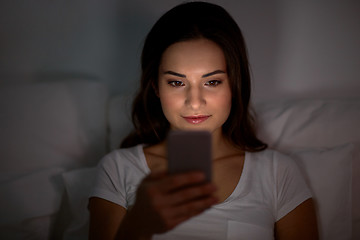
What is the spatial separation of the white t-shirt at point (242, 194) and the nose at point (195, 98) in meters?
0.29

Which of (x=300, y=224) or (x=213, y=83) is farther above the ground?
(x=213, y=83)

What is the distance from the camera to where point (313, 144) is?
1254mm

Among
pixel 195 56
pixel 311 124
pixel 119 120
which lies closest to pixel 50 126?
pixel 119 120

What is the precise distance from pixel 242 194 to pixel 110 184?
431 millimetres

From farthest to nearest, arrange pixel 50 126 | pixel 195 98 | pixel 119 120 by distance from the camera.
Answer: pixel 119 120
pixel 50 126
pixel 195 98

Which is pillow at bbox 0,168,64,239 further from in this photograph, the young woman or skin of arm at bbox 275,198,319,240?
skin of arm at bbox 275,198,319,240

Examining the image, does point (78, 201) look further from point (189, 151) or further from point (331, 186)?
point (331, 186)

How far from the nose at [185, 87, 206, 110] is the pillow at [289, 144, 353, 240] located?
1.55 feet

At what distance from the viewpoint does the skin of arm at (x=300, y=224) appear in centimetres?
98

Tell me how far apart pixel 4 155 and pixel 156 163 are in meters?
0.64

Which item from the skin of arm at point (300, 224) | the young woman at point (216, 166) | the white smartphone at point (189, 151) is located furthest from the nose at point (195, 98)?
the skin of arm at point (300, 224)

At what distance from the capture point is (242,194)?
1025 millimetres

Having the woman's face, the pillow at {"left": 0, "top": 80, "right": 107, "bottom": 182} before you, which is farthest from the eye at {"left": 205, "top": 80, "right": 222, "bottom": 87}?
the pillow at {"left": 0, "top": 80, "right": 107, "bottom": 182}

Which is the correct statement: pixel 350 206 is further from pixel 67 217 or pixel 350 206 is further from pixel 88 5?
pixel 88 5
